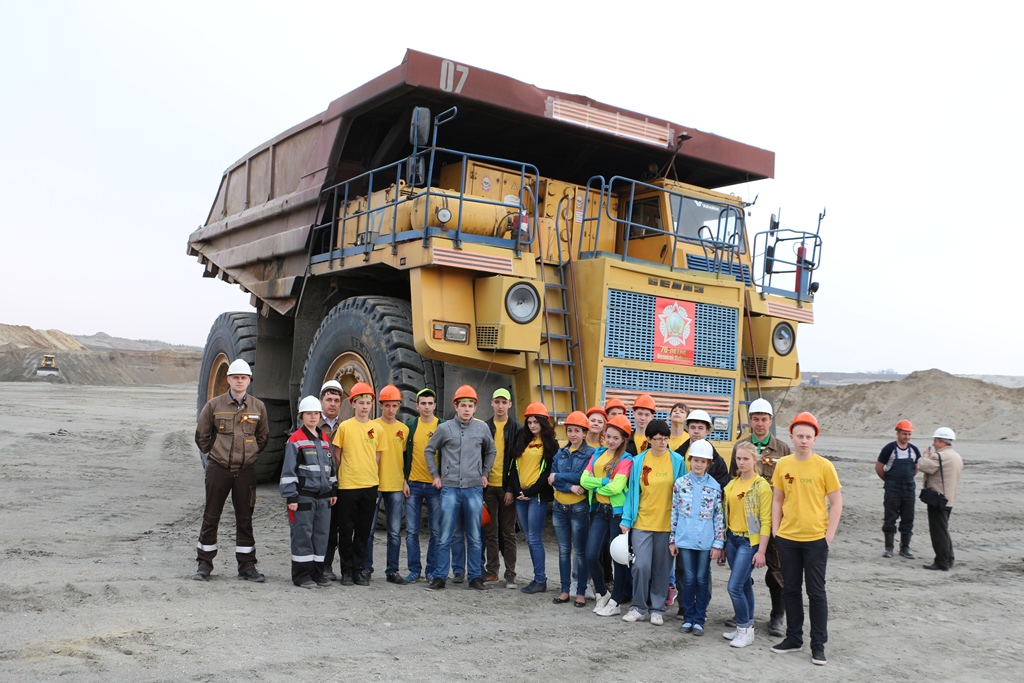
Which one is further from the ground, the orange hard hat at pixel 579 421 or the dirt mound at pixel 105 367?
the dirt mound at pixel 105 367

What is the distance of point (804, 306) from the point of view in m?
10.0

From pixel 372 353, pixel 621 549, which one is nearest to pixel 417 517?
pixel 621 549

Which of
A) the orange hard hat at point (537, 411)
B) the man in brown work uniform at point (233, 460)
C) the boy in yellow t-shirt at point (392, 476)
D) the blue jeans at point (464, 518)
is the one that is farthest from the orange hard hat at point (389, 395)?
the orange hard hat at point (537, 411)

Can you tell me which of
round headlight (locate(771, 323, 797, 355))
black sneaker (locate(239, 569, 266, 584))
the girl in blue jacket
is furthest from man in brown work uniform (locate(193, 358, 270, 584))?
round headlight (locate(771, 323, 797, 355))

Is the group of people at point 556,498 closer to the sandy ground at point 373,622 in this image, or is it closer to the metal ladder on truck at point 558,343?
the sandy ground at point 373,622

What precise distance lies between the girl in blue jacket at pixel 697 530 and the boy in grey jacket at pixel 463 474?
5.07ft

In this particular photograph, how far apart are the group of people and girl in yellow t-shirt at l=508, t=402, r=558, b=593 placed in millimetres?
11

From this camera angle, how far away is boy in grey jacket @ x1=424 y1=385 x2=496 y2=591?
6.70 meters

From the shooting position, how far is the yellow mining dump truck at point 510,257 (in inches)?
309

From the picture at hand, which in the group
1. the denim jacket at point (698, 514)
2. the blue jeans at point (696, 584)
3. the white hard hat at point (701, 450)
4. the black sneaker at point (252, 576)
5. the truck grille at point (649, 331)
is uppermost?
the truck grille at point (649, 331)

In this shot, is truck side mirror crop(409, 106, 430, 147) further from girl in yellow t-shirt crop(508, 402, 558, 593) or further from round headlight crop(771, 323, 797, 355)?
round headlight crop(771, 323, 797, 355)

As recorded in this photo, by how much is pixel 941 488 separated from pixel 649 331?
3.49 metres

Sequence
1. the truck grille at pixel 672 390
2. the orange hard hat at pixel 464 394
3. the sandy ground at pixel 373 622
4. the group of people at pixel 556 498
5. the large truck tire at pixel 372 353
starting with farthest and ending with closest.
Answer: the truck grille at pixel 672 390
the large truck tire at pixel 372 353
the orange hard hat at pixel 464 394
the group of people at pixel 556 498
the sandy ground at pixel 373 622

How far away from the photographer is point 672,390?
8.56 metres
